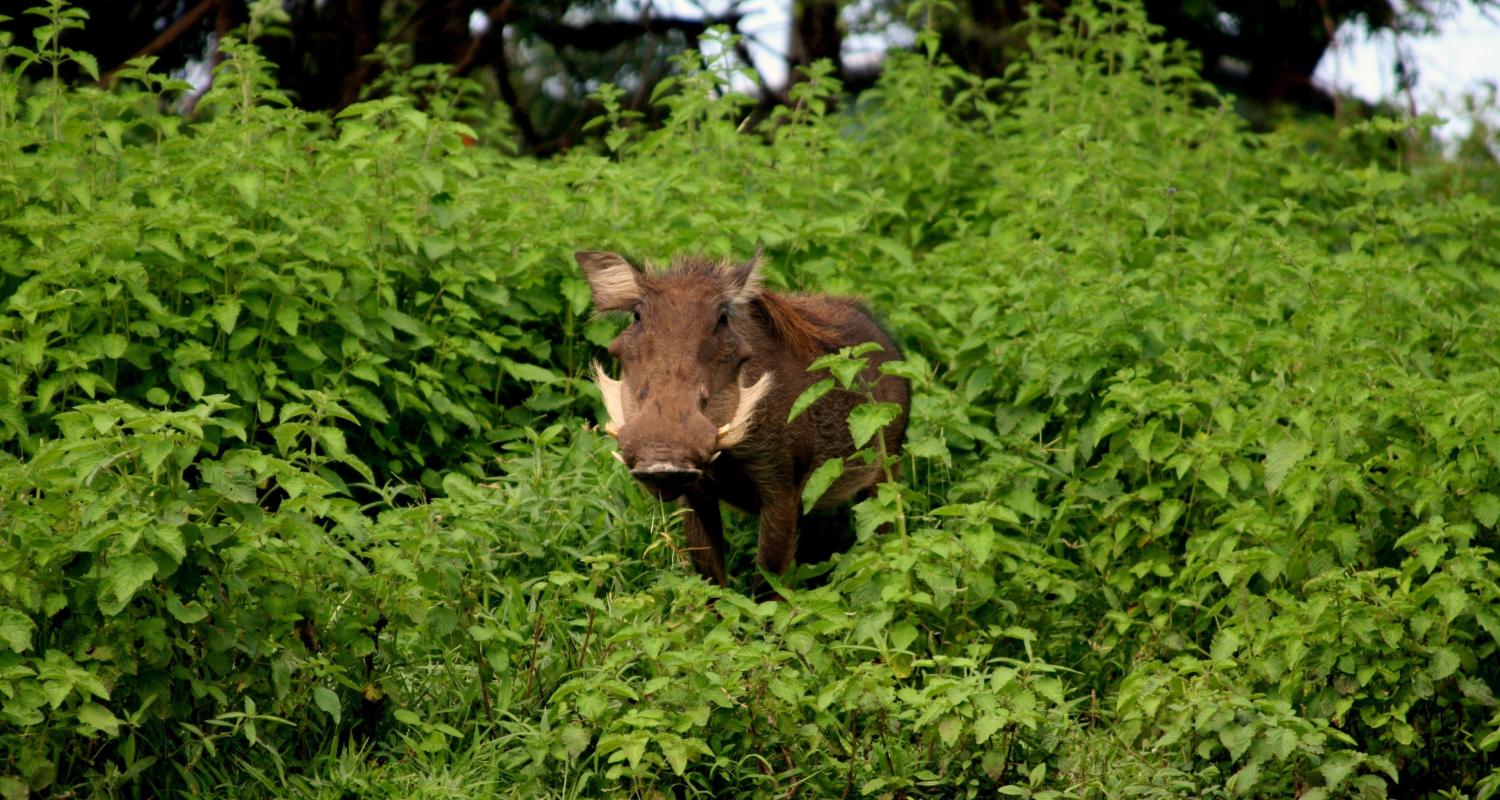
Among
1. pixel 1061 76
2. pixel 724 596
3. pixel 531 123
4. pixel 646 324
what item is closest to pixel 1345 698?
pixel 724 596

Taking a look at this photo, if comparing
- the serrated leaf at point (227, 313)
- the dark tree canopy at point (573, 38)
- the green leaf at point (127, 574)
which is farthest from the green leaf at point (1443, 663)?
the dark tree canopy at point (573, 38)

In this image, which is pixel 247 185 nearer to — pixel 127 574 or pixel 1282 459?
pixel 127 574

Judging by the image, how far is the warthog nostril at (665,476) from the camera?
4.85 meters

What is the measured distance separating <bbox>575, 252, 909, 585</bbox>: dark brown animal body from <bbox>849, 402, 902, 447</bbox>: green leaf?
42 cm

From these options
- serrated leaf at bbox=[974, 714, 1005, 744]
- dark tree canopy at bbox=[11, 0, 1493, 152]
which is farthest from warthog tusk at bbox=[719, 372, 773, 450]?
dark tree canopy at bbox=[11, 0, 1493, 152]

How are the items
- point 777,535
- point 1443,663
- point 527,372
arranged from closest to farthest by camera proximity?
point 1443,663 → point 777,535 → point 527,372

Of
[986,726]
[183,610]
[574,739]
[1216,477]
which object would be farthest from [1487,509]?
[183,610]

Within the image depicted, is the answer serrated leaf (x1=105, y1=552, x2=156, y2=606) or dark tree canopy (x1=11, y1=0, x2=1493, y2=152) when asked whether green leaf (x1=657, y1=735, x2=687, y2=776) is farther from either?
dark tree canopy (x1=11, y1=0, x2=1493, y2=152)

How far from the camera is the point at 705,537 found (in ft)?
18.3

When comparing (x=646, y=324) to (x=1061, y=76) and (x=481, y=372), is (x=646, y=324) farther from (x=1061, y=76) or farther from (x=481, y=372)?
(x=1061, y=76)

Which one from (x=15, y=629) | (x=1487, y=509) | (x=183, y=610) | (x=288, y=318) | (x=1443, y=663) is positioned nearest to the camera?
(x=15, y=629)

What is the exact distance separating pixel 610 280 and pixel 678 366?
523mm

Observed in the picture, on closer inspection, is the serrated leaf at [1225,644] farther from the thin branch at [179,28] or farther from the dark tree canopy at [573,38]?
the thin branch at [179,28]

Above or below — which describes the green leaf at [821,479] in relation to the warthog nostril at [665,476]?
below
